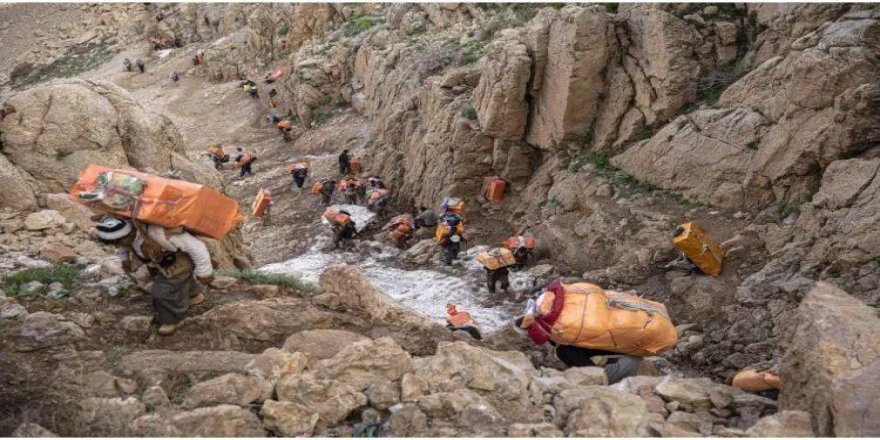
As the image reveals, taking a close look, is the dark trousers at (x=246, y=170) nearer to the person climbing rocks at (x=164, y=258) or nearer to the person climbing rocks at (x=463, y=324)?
the person climbing rocks at (x=463, y=324)

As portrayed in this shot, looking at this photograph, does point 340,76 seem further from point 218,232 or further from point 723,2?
point 218,232

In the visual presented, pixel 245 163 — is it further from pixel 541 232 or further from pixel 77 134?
pixel 541 232

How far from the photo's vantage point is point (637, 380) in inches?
217

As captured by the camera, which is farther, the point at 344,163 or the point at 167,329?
the point at 344,163

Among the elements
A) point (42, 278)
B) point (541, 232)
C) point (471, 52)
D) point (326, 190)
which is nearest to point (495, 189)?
point (541, 232)

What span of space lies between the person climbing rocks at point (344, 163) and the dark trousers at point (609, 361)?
1516 cm

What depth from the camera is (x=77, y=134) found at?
9164 millimetres

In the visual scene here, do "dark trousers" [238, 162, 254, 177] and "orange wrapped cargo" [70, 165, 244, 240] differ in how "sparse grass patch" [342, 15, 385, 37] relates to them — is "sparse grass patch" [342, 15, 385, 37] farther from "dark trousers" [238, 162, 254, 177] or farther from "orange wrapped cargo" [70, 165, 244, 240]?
"orange wrapped cargo" [70, 165, 244, 240]

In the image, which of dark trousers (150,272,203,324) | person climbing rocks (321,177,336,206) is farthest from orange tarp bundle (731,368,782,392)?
person climbing rocks (321,177,336,206)

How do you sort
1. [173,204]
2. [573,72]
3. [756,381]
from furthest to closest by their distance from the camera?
[573,72]
[756,381]
[173,204]

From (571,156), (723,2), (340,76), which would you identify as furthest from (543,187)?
(340,76)

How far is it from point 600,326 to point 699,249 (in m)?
4.20

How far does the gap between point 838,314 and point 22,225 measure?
31.0 feet

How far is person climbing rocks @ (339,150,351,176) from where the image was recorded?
66.9 feet
